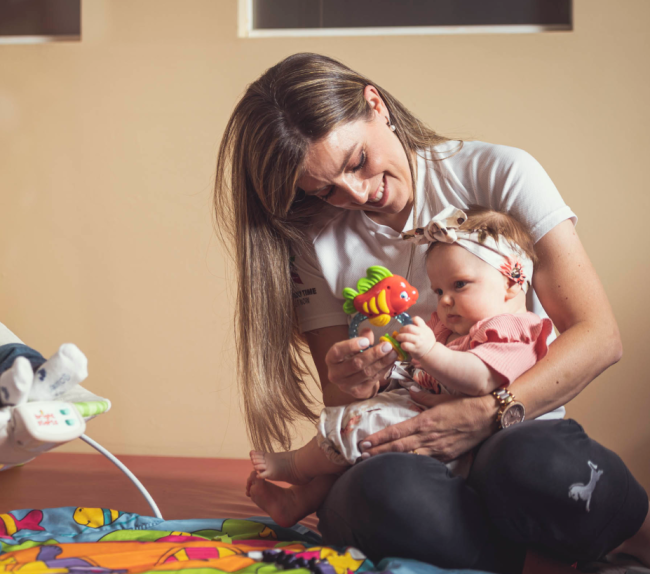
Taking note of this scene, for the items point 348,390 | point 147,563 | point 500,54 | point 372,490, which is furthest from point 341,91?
point 500,54

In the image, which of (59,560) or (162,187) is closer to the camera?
(59,560)

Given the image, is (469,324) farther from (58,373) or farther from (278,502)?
(58,373)

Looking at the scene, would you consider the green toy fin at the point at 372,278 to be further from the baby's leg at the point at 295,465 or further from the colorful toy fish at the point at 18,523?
the colorful toy fish at the point at 18,523

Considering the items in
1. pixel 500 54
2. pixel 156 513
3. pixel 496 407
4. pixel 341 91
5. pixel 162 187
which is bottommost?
pixel 156 513

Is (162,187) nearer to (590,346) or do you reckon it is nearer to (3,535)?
(3,535)

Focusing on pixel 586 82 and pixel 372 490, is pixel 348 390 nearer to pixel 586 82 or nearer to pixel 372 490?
pixel 372 490

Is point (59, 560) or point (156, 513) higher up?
point (59, 560)

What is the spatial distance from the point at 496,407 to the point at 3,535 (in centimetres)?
92

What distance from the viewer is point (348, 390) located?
104 centimetres

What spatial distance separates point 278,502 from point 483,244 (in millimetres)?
662

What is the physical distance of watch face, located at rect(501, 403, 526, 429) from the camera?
0.96m

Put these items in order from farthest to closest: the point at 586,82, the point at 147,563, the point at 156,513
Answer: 1. the point at 586,82
2. the point at 156,513
3. the point at 147,563

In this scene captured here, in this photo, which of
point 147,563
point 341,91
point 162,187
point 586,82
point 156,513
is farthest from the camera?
point 162,187

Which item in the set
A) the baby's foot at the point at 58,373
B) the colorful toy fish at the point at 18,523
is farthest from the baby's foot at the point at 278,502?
the baby's foot at the point at 58,373
